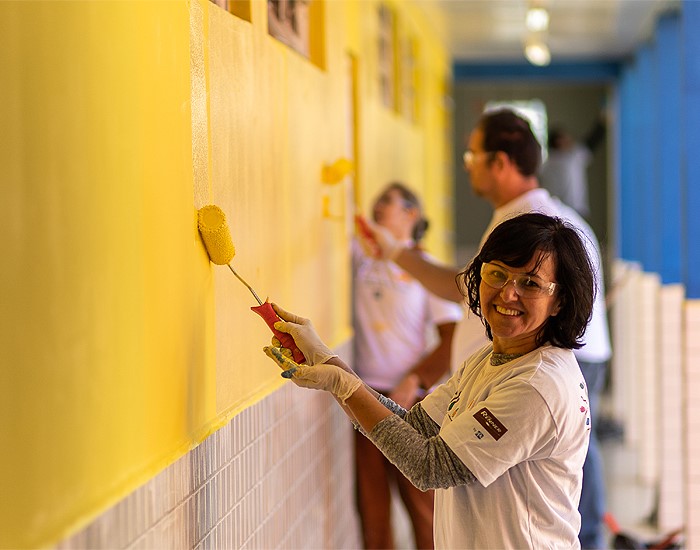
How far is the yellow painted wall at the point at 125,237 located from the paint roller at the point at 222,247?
0.09ft

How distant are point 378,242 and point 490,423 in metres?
2.05

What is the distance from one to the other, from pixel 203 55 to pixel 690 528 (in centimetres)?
353

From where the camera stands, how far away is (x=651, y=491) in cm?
668

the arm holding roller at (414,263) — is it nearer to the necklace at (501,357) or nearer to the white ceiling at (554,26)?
the necklace at (501,357)

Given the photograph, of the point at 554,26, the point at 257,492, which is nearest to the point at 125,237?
the point at 257,492

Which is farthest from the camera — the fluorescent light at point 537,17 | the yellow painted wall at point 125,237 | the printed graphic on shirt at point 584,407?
the fluorescent light at point 537,17

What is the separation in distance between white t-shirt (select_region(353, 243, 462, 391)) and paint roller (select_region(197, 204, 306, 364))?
2065 mm

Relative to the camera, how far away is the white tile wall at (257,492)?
1.95 m

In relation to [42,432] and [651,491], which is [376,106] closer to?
[651,491]

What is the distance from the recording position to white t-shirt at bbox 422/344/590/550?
196cm

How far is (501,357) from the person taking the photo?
6.98ft

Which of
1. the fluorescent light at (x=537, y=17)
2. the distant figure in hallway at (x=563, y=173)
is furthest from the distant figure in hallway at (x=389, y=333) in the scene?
the distant figure in hallway at (x=563, y=173)

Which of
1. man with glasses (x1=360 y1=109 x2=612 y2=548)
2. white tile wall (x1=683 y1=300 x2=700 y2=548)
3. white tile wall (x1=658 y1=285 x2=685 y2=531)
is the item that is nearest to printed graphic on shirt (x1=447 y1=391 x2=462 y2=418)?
man with glasses (x1=360 y1=109 x2=612 y2=548)

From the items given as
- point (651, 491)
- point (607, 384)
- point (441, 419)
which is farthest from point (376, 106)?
point (607, 384)
